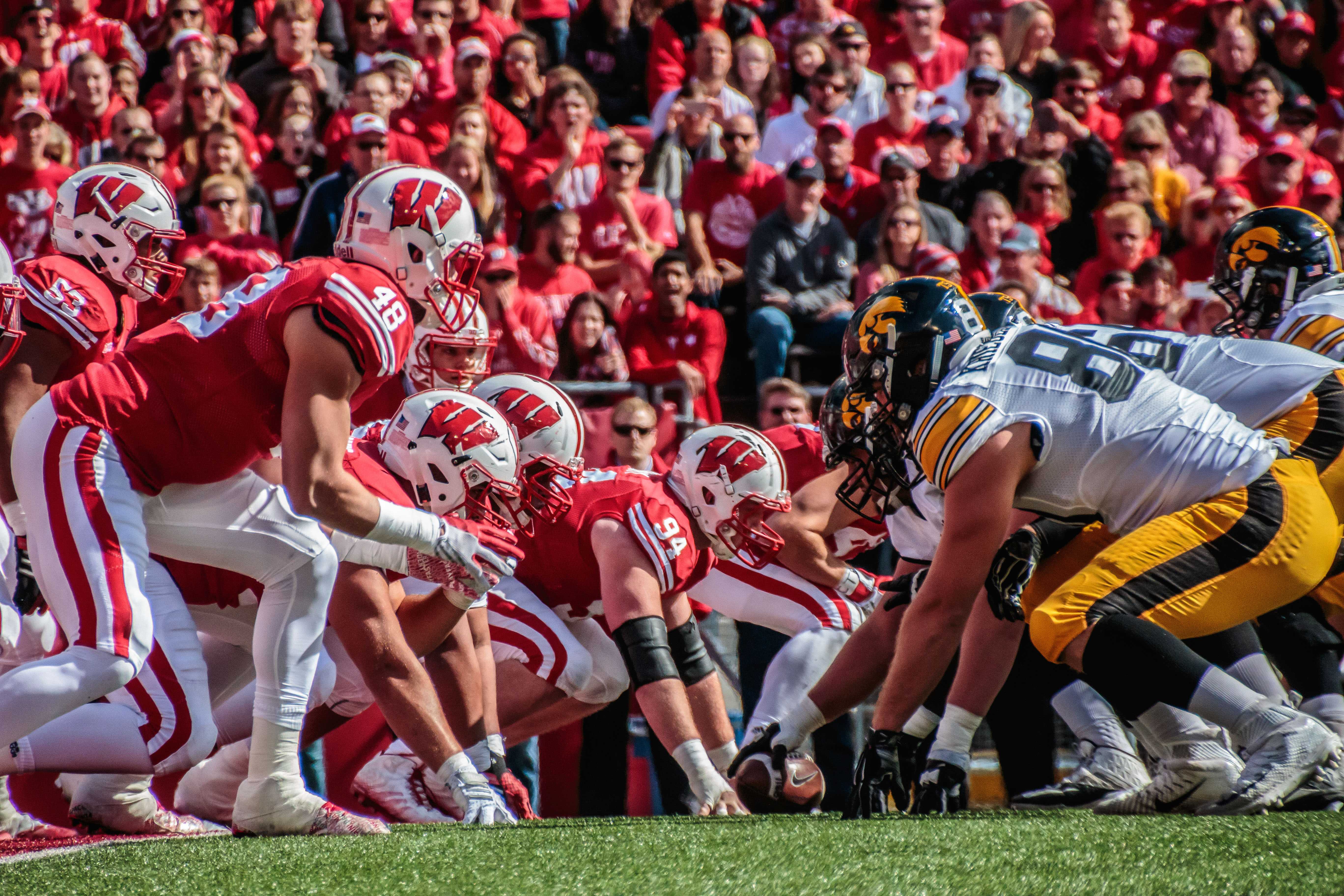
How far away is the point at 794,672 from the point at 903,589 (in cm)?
79

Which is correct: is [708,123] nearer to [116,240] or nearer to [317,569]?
[116,240]

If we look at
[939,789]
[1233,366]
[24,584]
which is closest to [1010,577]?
[939,789]

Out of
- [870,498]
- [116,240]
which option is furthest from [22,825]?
[870,498]

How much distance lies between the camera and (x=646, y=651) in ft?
16.5

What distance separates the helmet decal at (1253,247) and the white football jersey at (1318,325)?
11.3 inches

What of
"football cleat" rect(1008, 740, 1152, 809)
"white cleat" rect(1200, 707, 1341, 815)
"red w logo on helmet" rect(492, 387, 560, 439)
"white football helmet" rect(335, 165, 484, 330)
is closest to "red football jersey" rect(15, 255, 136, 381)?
"white football helmet" rect(335, 165, 484, 330)

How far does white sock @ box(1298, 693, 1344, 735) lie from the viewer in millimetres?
4559

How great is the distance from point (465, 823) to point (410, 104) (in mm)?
5682

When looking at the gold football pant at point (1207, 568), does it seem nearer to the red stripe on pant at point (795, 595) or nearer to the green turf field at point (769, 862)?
the green turf field at point (769, 862)

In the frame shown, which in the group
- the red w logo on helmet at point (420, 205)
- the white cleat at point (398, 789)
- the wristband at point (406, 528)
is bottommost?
the white cleat at point (398, 789)

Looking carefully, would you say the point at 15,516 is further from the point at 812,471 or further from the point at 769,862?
the point at 812,471

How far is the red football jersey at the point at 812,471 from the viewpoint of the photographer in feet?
21.2

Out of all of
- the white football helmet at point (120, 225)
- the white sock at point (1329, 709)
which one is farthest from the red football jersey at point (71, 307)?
the white sock at point (1329, 709)

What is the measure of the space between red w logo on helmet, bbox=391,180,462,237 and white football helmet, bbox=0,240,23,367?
1400mm
